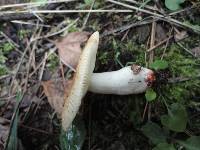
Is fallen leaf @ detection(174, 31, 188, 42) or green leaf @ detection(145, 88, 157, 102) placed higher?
fallen leaf @ detection(174, 31, 188, 42)

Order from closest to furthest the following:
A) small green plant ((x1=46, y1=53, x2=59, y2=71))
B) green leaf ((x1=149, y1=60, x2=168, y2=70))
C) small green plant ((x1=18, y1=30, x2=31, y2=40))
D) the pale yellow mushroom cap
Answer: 1. the pale yellow mushroom cap
2. green leaf ((x1=149, y1=60, x2=168, y2=70))
3. small green plant ((x1=46, y1=53, x2=59, y2=71))
4. small green plant ((x1=18, y1=30, x2=31, y2=40))

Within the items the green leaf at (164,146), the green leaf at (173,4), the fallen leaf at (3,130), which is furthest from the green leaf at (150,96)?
the fallen leaf at (3,130)

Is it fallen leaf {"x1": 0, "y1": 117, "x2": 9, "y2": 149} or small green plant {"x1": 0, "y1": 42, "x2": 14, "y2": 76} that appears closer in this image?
fallen leaf {"x1": 0, "y1": 117, "x2": 9, "y2": 149}

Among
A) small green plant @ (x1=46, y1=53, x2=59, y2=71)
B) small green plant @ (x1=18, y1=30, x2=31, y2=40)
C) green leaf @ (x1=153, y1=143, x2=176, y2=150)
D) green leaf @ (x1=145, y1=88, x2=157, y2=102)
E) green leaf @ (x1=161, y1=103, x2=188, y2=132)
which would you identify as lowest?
green leaf @ (x1=153, y1=143, x2=176, y2=150)

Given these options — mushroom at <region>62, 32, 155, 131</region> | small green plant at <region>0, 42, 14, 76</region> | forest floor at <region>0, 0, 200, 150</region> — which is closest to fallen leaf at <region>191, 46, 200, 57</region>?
forest floor at <region>0, 0, 200, 150</region>

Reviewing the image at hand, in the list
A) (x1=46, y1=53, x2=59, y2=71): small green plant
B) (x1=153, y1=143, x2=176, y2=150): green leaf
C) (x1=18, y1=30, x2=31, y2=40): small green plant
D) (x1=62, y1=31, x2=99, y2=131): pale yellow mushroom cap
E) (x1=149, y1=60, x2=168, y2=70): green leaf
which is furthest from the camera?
(x1=18, y1=30, x2=31, y2=40): small green plant

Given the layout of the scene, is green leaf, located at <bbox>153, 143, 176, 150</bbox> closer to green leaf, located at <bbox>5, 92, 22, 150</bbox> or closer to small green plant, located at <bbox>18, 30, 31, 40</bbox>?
green leaf, located at <bbox>5, 92, 22, 150</bbox>
